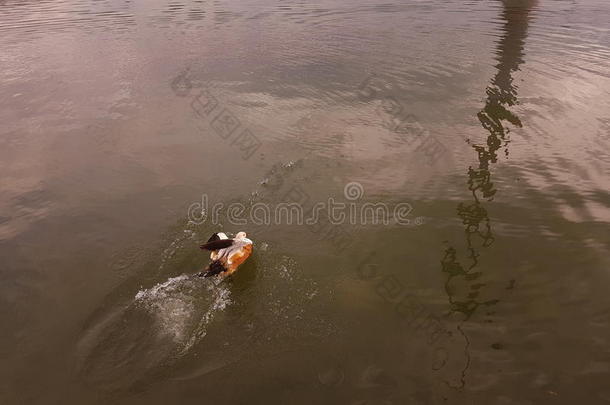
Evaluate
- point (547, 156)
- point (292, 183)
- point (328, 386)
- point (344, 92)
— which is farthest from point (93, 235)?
point (547, 156)

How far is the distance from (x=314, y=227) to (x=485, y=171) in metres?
5.21

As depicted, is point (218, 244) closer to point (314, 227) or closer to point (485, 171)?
point (314, 227)

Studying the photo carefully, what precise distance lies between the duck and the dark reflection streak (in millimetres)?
4128

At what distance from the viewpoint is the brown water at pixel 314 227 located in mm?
6441

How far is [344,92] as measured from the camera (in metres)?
15.7

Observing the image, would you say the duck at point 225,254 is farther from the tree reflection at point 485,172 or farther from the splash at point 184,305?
the tree reflection at point 485,172

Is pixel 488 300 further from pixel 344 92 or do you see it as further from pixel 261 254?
pixel 344 92

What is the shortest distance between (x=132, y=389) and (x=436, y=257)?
6.22 m

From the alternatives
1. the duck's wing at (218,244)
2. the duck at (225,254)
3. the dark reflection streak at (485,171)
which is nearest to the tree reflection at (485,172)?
the dark reflection streak at (485,171)

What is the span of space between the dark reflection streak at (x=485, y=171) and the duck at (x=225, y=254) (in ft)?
13.5

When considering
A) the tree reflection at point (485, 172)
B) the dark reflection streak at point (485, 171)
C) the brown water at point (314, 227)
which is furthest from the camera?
the tree reflection at point (485, 172)

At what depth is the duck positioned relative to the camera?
300 inches

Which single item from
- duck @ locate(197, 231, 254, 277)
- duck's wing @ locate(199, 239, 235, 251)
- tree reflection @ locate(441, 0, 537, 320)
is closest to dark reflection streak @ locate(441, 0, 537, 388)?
tree reflection @ locate(441, 0, 537, 320)

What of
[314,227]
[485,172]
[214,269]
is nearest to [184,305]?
[214,269]
